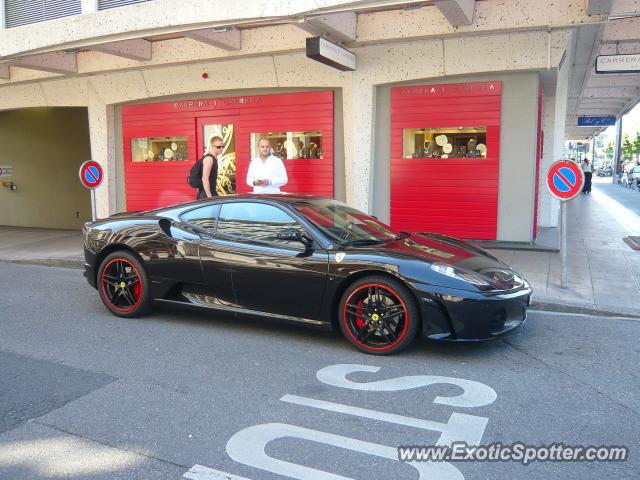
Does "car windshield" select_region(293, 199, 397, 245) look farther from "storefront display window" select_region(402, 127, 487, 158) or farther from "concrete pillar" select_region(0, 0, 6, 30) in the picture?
"concrete pillar" select_region(0, 0, 6, 30)

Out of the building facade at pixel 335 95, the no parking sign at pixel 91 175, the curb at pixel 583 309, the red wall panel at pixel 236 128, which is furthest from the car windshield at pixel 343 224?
the no parking sign at pixel 91 175

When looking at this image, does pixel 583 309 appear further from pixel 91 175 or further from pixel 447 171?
pixel 91 175

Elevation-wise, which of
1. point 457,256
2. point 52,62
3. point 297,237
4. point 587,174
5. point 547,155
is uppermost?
point 52,62

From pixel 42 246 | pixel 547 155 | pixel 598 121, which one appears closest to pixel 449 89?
pixel 547 155

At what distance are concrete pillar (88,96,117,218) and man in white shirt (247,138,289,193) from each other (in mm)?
5919

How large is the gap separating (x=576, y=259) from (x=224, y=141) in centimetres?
716

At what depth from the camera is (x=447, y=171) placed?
10.2m

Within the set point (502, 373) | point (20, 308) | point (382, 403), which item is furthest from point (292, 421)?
point (20, 308)

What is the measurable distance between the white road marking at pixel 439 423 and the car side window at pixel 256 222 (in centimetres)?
170

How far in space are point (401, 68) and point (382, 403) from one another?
7475 mm

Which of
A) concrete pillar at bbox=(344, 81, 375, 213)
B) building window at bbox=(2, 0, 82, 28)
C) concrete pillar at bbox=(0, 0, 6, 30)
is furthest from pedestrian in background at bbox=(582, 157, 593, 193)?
concrete pillar at bbox=(0, 0, 6, 30)

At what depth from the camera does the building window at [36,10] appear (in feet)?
39.2

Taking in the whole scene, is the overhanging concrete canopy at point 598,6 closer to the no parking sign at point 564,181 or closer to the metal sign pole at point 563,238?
the no parking sign at point 564,181

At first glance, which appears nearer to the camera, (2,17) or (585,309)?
(585,309)
